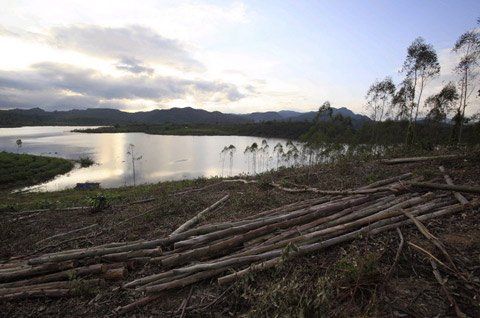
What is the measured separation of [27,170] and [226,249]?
64.8 meters

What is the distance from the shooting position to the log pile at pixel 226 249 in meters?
5.64

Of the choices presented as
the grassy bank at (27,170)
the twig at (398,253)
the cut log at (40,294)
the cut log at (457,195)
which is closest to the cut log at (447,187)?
the cut log at (457,195)

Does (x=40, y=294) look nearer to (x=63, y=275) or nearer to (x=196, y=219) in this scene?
(x=63, y=275)

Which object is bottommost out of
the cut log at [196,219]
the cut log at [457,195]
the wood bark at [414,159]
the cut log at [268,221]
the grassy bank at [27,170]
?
the grassy bank at [27,170]

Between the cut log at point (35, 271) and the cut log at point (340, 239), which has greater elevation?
the cut log at point (340, 239)

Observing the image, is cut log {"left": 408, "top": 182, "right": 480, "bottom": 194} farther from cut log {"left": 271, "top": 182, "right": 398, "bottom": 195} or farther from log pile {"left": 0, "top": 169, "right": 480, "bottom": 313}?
cut log {"left": 271, "top": 182, "right": 398, "bottom": 195}

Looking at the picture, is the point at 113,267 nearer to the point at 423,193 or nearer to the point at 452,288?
the point at 452,288

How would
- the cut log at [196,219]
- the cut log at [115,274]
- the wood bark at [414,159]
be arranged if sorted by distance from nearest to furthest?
1. the cut log at [115,274]
2. the cut log at [196,219]
3. the wood bark at [414,159]

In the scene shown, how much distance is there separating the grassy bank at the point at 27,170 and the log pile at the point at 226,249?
2022 inches

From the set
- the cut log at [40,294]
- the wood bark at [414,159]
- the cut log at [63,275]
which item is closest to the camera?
the cut log at [40,294]

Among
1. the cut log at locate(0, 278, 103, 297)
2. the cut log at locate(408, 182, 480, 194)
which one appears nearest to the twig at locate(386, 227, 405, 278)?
the cut log at locate(408, 182, 480, 194)

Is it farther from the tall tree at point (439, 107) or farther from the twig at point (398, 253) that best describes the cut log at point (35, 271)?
the tall tree at point (439, 107)

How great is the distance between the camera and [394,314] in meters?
3.89

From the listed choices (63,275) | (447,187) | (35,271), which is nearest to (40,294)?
(63,275)
